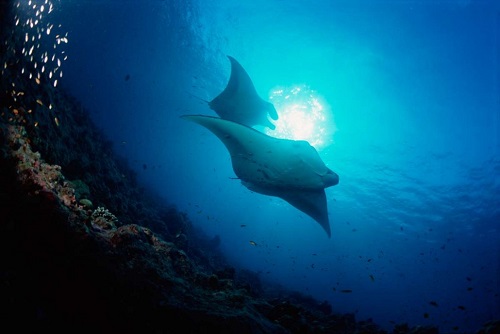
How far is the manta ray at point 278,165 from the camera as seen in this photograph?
559 cm

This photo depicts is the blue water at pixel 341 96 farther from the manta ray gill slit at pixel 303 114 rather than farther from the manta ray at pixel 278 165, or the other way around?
the manta ray at pixel 278 165

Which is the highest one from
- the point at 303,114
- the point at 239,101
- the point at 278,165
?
the point at 303,114

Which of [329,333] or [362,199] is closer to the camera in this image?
[329,333]

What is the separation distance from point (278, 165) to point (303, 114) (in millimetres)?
12481

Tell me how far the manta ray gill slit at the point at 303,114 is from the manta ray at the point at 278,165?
37.3ft

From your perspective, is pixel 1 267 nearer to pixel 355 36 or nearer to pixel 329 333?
pixel 329 333

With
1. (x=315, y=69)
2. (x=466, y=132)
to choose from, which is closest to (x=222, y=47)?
(x=315, y=69)

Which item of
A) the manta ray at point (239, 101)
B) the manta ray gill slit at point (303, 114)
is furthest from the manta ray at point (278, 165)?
the manta ray gill slit at point (303, 114)

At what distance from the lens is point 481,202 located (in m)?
21.4

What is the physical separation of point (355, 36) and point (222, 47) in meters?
8.32

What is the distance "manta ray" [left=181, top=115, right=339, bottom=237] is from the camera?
5.59 metres

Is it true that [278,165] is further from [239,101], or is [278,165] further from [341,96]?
[341,96]

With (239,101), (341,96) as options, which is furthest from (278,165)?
(341,96)

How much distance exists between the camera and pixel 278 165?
584 cm
